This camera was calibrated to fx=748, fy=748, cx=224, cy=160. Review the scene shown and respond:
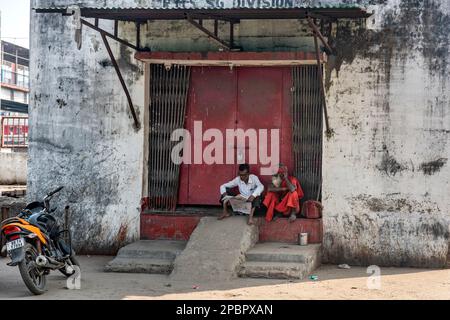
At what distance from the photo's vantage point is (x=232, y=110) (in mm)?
11016

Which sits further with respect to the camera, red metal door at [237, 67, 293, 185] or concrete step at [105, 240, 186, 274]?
red metal door at [237, 67, 293, 185]

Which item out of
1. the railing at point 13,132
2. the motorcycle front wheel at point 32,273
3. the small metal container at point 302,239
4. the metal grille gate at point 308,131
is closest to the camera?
the motorcycle front wheel at point 32,273

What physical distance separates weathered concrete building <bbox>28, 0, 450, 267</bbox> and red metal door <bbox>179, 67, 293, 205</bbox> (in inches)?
18.3

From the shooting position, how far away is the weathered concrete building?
10.2 m

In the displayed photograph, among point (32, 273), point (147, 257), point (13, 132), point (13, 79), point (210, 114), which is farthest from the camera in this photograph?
point (13, 79)

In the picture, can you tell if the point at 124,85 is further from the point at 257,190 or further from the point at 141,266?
the point at 141,266

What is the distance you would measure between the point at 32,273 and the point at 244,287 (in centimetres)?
239

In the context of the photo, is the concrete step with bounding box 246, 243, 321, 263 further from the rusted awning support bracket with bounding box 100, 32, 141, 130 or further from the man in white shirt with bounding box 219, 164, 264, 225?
the rusted awning support bracket with bounding box 100, 32, 141, 130

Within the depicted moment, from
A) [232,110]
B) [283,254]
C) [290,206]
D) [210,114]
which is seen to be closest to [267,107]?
[232,110]

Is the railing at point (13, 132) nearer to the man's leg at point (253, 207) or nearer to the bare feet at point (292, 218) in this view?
the man's leg at point (253, 207)

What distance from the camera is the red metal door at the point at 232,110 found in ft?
35.7

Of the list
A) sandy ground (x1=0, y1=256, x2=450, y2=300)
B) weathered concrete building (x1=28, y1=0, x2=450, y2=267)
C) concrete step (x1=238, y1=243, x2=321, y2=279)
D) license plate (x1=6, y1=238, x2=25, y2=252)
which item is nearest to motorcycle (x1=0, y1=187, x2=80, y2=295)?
license plate (x1=6, y1=238, x2=25, y2=252)

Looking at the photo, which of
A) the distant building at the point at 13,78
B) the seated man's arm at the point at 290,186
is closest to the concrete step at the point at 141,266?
the seated man's arm at the point at 290,186

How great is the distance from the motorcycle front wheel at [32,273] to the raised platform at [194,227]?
8.93ft
